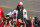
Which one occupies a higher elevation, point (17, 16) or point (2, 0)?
point (2, 0)

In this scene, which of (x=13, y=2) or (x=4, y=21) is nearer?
(x=4, y=21)

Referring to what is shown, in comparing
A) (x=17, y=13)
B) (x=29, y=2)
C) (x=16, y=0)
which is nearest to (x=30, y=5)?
(x=29, y=2)

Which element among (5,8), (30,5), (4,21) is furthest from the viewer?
(30,5)

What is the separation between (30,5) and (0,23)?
20.5 ft

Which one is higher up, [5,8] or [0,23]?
[5,8]

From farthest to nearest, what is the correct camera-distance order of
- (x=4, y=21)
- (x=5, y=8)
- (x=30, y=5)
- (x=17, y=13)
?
(x=30, y=5)
(x=5, y=8)
(x=17, y=13)
(x=4, y=21)

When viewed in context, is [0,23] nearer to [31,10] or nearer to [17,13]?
[17,13]

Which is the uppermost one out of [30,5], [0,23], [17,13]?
[30,5]

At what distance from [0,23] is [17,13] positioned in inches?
23.8

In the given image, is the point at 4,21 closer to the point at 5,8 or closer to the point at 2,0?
the point at 5,8

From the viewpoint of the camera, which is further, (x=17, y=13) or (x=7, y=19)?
(x=17, y=13)

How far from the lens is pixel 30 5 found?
967 cm

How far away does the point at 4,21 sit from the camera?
3.57m

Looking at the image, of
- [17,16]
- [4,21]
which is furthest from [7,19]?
[17,16]
